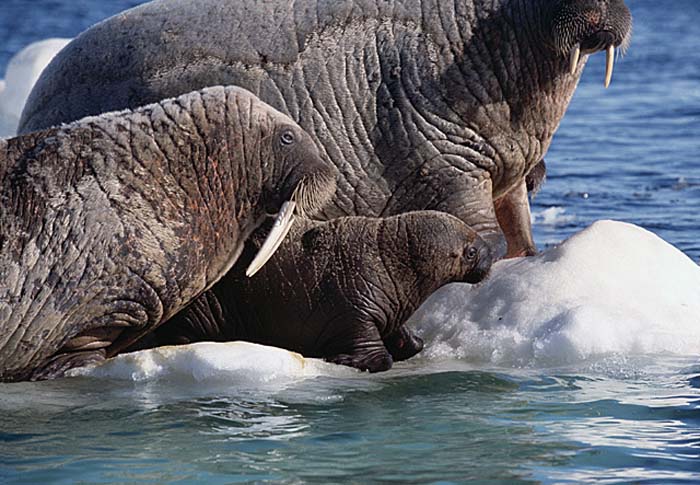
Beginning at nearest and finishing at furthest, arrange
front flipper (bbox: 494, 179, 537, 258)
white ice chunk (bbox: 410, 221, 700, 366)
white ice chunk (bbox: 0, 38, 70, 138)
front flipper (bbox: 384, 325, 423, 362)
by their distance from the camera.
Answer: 1. white ice chunk (bbox: 410, 221, 700, 366)
2. front flipper (bbox: 384, 325, 423, 362)
3. front flipper (bbox: 494, 179, 537, 258)
4. white ice chunk (bbox: 0, 38, 70, 138)

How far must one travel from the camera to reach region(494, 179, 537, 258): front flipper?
32.4 feet

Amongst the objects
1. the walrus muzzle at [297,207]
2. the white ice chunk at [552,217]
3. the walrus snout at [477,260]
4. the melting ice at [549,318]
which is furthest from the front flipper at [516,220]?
the white ice chunk at [552,217]

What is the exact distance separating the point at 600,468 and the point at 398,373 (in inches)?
73.0

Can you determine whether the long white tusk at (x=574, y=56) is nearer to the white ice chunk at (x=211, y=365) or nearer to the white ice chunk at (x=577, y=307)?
the white ice chunk at (x=577, y=307)

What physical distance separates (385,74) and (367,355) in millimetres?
1794

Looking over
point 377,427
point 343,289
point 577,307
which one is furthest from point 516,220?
point 377,427

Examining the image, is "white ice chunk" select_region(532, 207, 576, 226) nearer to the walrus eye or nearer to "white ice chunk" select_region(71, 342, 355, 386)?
the walrus eye

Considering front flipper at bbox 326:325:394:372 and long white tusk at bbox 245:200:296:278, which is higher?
long white tusk at bbox 245:200:296:278

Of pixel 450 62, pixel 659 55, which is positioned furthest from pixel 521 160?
pixel 659 55

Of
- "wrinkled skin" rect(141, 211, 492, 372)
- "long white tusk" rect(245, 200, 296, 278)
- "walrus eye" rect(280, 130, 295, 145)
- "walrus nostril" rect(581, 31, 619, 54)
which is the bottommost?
"wrinkled skin" rect(141, 211, 492, 372)

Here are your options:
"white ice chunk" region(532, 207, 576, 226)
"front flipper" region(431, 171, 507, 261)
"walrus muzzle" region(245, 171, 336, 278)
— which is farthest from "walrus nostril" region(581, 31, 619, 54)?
"white ice chunk" region(532, 207, 576, 226)

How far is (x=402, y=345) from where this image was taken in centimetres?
840

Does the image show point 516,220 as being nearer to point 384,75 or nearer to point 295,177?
point 384,75

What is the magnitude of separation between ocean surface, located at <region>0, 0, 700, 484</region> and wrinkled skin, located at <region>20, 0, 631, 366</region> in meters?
1.00
